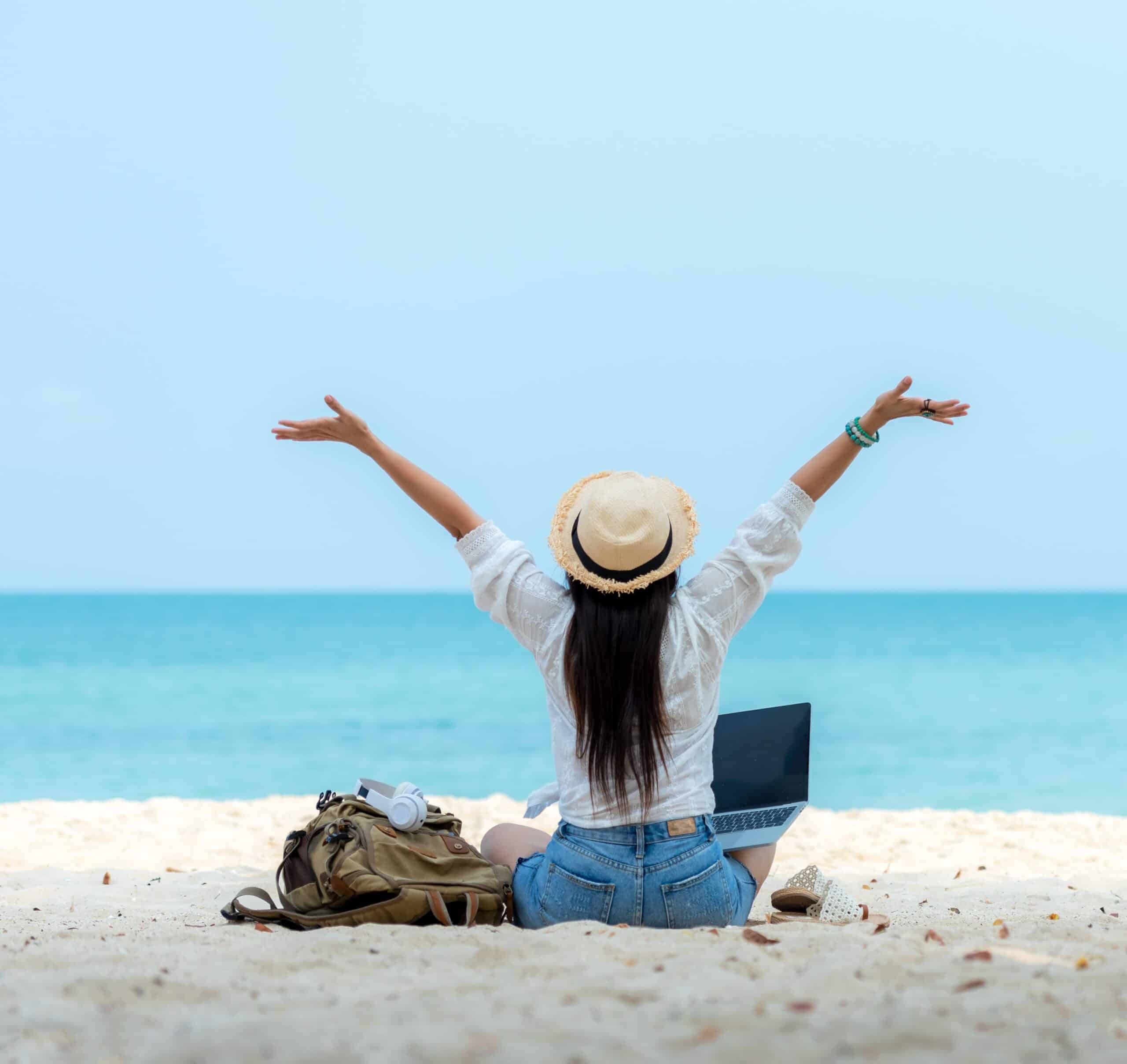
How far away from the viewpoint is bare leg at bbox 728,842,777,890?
132 inches

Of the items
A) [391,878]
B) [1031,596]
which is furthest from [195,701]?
[1031,596]

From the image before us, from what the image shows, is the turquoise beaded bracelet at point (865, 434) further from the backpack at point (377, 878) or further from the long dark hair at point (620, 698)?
the backpack at point (377, 878)

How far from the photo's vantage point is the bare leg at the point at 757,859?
3355 mm

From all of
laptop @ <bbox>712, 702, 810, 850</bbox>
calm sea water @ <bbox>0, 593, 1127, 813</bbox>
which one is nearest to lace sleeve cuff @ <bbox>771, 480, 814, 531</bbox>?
laptop @ <bbox>712, 702, 810, 850</bbox>

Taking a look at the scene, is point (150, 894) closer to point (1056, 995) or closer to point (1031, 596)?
point (1056, 995)

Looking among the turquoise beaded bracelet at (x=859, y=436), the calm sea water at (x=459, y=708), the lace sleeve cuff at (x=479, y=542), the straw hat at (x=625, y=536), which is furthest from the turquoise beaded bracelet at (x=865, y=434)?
the calm sea water at (x=459, y=708)

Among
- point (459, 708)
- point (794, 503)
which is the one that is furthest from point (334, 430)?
point (459, 708)

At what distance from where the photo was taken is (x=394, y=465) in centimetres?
325

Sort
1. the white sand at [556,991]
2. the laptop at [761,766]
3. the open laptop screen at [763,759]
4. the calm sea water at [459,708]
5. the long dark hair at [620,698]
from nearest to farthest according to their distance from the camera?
1. the white sand at [556,991]
2. the long dark hair at [620,698]
3. the laptop at [761,766]
4. the open laptop screen at [763,759]
5. the calm sea water at [459,708]

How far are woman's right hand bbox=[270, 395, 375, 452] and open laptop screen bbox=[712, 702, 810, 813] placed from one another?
1.54 m

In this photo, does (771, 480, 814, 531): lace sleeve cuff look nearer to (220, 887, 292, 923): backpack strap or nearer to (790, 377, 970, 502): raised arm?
(790, 377, 970, 502): raised arm

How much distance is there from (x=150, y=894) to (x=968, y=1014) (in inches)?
149

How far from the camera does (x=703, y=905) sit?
297cm

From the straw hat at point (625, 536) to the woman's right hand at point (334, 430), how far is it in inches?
27.4
